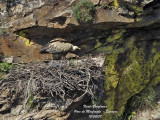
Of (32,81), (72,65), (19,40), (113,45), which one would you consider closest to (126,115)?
(113,45)

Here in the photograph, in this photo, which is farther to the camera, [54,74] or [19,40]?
[19,40]

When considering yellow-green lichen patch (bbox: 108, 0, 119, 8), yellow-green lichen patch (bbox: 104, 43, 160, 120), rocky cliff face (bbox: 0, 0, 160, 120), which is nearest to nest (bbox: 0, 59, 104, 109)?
rocky cliff face (bbox: 0, 0, 160, 120)

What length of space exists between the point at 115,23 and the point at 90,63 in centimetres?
140

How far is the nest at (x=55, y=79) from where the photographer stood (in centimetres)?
440

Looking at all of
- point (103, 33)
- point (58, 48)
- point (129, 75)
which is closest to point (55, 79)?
point (58, 48)

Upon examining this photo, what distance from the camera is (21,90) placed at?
4.61 metres

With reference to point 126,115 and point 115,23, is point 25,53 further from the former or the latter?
point 126,115

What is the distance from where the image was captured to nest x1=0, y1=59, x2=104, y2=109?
4.40 metres

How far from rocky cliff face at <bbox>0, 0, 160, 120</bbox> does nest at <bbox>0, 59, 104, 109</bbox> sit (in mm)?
712

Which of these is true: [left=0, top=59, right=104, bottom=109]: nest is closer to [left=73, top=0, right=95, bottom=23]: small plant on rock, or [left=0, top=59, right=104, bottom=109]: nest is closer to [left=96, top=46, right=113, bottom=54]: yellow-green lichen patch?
[left=96, top=46, right=113, bottom=54]: yellow-green lichen patch

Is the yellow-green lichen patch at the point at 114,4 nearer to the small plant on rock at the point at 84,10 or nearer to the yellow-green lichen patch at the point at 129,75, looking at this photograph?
the small plant on rock at the point at 84,10

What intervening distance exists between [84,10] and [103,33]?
3.59 ft

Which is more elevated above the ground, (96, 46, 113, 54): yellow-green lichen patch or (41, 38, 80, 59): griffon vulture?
(41, 38, 80, 59): griffon vulture

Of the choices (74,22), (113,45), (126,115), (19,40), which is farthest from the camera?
(126,115)
